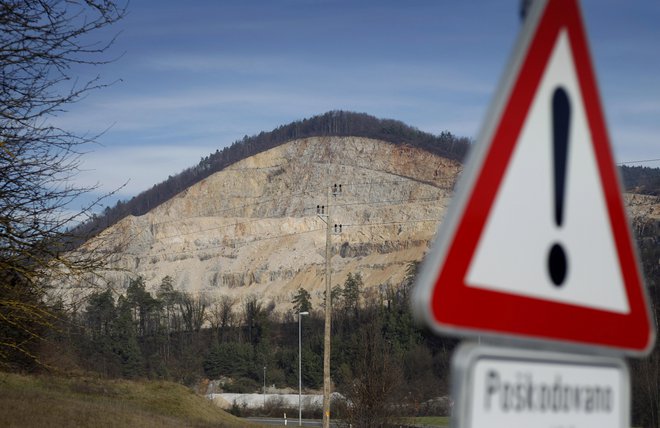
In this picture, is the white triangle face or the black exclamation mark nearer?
the white triangle face

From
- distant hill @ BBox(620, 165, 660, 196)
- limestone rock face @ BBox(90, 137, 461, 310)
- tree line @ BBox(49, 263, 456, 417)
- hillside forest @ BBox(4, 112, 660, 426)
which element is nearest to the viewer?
hillside forest @ BBox(4, 112, 660, 426)

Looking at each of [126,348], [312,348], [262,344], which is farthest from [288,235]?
[126,348]

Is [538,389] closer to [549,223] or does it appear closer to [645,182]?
[549,223]

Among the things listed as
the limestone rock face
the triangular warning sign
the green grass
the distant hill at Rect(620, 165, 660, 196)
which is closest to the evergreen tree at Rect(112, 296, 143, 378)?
the green grass

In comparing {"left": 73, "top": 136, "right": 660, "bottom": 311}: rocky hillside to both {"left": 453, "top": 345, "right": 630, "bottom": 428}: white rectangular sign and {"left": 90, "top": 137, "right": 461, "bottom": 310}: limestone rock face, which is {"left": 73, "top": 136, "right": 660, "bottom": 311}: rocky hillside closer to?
{"left": 90, "top": 137, "right": 461, "bottom": 310}: limestone rock face

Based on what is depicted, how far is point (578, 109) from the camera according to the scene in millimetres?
2443

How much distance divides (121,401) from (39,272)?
116ft

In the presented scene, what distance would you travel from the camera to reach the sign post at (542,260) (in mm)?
2068

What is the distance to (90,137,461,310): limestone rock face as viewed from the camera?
154125mm

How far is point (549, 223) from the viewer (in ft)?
7.34

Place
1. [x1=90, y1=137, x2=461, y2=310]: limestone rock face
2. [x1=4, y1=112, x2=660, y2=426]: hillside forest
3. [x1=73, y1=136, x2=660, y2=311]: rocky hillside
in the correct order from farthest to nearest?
[x1=90, y1=137, x2=461, y2=310]: limestone rock face → [x1=73, y1=136, x2=660, y2=311]: rocky hillside → [x1=4, y1=112, x2=660, y2=426]: hillside forest

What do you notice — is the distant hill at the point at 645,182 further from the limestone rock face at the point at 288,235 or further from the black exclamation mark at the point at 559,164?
the black exclamation mark at the point at 559,164

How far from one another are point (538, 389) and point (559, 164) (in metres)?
0.58

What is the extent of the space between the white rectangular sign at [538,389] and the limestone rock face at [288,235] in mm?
137253
